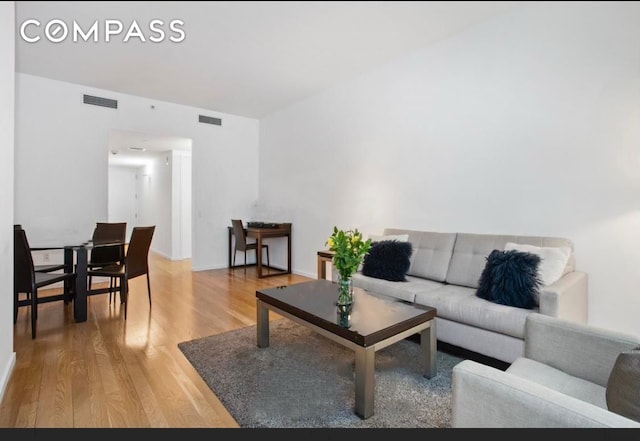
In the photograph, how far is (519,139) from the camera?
2668mm

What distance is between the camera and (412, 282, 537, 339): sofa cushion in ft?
6.40

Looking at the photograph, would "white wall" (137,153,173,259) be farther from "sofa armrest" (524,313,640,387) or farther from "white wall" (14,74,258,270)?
"sofa armrest" (524,313,640,387)

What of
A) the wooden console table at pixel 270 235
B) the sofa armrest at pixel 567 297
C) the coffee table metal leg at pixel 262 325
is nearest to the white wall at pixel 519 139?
the sofa armrest at pixel 567 297

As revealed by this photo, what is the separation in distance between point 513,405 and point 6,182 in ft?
8.68

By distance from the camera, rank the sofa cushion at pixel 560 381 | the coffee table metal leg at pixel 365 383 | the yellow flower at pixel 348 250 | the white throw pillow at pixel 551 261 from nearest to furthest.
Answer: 1. the sofa cushion at pixel 560 381
2. the coffee table metal leg at pixel 365 383
3. the yellow flower at pixel 348 250
4. the white throw pillow at pixel 551 261

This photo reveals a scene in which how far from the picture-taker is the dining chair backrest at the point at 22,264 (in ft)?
8.20

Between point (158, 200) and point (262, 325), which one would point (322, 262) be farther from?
point (158, 200)

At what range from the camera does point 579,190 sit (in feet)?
7.85

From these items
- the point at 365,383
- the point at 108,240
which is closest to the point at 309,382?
the point at 365,383

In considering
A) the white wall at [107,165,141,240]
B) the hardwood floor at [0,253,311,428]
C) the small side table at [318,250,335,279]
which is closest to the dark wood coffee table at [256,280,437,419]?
the hardwood floor at [0,253,311,428]

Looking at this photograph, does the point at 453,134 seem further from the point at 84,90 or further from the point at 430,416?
the point at 84,90

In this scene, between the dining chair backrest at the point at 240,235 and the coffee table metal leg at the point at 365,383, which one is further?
the dining chair backrest at the point at 240,235

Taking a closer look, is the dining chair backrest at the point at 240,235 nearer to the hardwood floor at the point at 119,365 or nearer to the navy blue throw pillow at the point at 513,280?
the hardwood floor at the point at 119,365

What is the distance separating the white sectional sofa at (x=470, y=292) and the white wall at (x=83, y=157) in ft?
11.2
